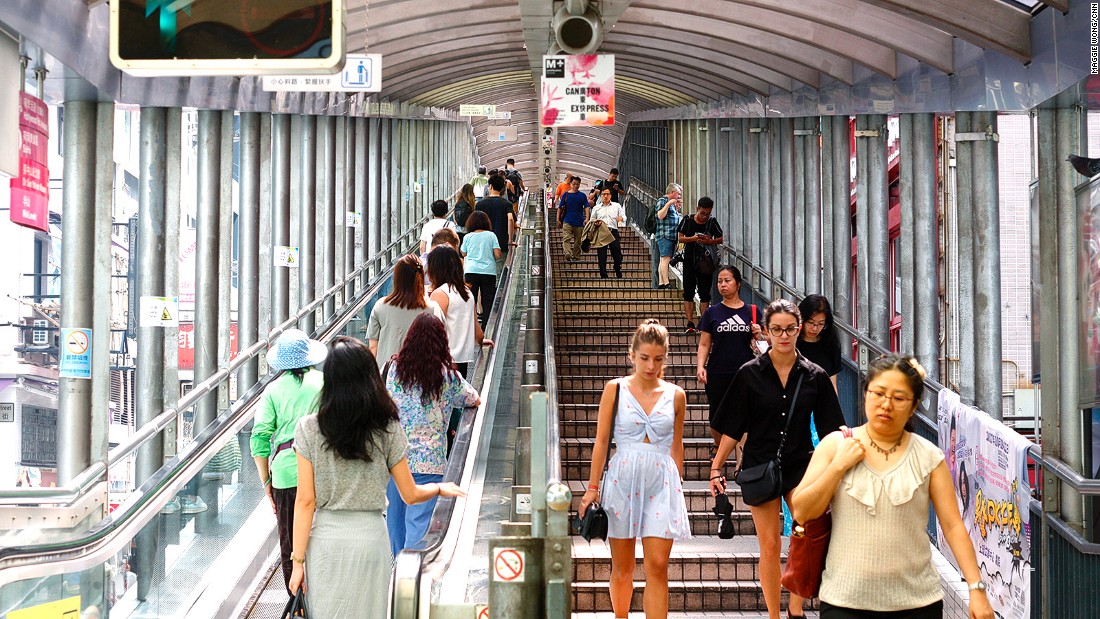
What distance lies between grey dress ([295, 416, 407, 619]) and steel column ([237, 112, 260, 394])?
357 inches

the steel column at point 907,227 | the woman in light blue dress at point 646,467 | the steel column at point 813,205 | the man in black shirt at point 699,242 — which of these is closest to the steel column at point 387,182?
the steel column at point 813,205

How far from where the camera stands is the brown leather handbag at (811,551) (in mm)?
4301

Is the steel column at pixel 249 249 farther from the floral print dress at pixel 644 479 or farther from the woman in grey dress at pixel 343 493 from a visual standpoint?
the woman in grey dress at pixel 343 493

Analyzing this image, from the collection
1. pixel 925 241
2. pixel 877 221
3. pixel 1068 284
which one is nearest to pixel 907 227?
pixel 925 241

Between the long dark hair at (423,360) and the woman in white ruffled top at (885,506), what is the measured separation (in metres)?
2.38

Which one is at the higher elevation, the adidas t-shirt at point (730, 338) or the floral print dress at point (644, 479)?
the adidas t-shirt at point (730, 338)

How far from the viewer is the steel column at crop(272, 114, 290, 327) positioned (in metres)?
15.4

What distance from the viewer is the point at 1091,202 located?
673 cm

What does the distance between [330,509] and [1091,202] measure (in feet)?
14.1

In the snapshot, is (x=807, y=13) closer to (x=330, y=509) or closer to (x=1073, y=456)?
(x=1073, y=456)

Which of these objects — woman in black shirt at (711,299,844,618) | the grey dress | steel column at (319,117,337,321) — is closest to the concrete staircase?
woman in black shirt at (711,299,844,618)

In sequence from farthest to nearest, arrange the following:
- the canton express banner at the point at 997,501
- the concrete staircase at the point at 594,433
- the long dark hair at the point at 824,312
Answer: the concrete staircase at the point at 594,433 < the long dark hair at the point at 824,312 < the canton express banner at the point at 997,501

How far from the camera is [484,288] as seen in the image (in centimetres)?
1145

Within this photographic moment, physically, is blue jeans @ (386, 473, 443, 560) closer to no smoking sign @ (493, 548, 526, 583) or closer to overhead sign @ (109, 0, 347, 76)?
no smoking sign @ (493, 548, 526, 583)
